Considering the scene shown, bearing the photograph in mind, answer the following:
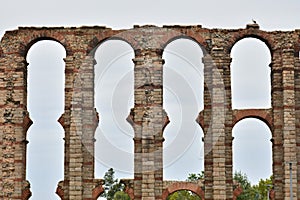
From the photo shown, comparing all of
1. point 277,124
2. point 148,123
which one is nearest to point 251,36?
point 277,124

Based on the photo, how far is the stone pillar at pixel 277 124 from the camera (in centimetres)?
3116

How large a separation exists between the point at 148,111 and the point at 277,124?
531cm

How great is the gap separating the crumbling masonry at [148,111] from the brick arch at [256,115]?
4cm

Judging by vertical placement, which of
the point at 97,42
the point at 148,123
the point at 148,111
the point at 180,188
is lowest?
the point at 180,188

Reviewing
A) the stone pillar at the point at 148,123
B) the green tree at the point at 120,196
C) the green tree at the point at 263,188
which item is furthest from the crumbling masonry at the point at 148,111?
the green tree at the point at 120,196

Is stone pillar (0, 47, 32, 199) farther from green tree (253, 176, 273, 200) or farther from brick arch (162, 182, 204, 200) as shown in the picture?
green tree (253, 176, 273, 200)

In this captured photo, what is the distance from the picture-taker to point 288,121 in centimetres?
3103

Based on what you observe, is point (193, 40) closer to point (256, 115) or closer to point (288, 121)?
point (256, 115)

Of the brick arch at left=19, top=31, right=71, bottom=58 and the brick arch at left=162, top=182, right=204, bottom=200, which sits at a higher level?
the brick arch at left=19, top=31, right=71, bottom=58

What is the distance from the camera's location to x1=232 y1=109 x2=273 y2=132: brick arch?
31234 mm

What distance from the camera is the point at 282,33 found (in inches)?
1256

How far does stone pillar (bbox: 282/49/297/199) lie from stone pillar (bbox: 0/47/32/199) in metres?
10.5

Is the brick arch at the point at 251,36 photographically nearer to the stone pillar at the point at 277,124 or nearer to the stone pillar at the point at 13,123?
the stone pillar at the point at 277,124

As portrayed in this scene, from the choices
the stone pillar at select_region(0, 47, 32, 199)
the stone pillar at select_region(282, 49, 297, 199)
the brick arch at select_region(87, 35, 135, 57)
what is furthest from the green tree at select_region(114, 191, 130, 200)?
the stone pillar at select_region(282, 49, 297, 199)
